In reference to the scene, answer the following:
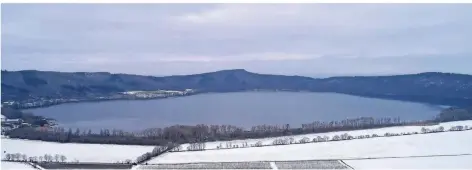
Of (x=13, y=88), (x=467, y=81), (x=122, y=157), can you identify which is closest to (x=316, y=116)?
(x=122, y=157)

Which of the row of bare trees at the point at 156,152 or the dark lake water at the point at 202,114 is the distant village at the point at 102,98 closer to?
the dark lake water at the point at 202,114

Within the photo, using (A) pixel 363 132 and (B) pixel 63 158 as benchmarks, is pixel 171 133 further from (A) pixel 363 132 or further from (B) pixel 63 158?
(A) pixel 363 132

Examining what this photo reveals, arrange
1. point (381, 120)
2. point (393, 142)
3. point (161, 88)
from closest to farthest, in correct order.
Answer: point (393, 142)
point (381, 120)
point (161, 88)

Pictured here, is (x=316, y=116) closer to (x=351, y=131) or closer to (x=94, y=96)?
(x=351, y=131)

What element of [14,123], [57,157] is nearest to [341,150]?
[57,157]

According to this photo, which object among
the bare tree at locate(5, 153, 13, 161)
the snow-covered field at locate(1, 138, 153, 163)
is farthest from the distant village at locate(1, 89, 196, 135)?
the bare tree at locate(5, 153, 13, 161)

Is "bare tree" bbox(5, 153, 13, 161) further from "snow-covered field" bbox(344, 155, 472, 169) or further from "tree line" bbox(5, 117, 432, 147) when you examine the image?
"snow-covered field" bbox(344, 155, 472, 169)

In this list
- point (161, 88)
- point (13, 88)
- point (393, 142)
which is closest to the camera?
point (393, 142)
